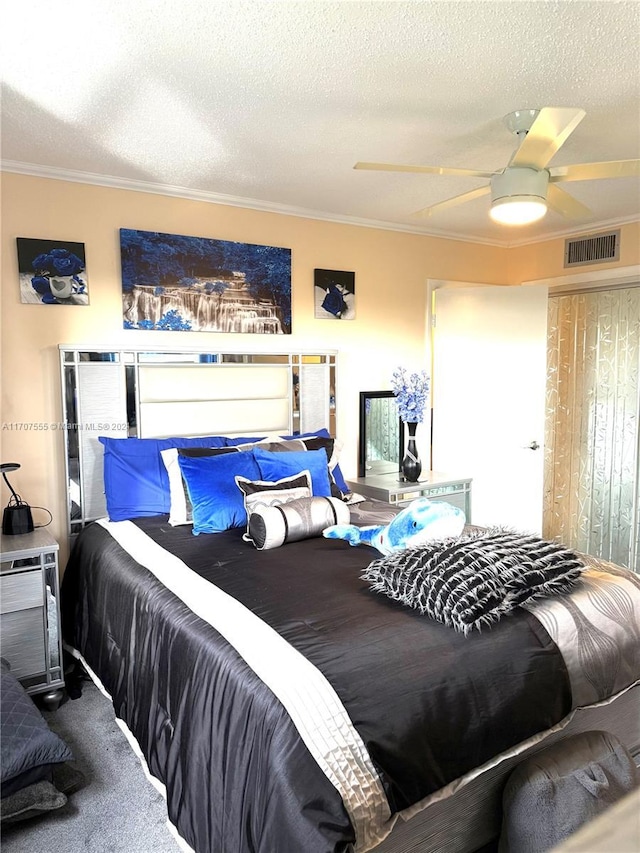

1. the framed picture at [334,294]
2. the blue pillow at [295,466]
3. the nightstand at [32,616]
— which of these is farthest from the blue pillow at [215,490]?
the framed picture at [334,294]

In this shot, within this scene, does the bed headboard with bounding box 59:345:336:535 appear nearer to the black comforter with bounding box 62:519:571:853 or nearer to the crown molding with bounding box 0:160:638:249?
the crown molding with bounding box 0:160:638:249

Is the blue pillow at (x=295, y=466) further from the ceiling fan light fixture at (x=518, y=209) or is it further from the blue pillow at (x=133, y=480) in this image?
the ceiling fan light fixture at (x=518, y=209)

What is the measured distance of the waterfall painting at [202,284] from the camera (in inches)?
129

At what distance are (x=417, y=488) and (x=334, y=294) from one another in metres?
1.41

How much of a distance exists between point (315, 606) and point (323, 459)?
1.37 meters

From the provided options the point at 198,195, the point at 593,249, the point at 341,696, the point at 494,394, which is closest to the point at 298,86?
the point at 198,195

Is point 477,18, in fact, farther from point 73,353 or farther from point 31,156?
point 73,353

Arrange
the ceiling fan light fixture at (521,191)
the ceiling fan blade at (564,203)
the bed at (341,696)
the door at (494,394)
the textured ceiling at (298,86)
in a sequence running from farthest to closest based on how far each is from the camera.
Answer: the door at (494,394), the ceiling fan blade at (564,203), the ceiling fan light fixture at (521,191), the textured ceiling at (298,86), the bed at (341,696)

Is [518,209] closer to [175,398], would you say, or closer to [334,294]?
[334,294]

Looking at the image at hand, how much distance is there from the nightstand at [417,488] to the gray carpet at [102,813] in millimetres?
1984

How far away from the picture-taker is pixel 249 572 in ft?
7.30

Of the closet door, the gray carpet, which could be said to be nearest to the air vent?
the closet door

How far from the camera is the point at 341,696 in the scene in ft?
4.78

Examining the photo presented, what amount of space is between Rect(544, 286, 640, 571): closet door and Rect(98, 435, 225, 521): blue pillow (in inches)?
127
